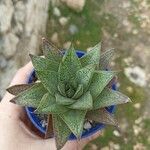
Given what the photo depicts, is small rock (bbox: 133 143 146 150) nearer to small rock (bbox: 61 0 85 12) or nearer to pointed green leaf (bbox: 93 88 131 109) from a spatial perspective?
small rock (bbox: 61 0 85 12)

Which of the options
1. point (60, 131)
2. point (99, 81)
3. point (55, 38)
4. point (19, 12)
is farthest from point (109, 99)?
point (55, 38)

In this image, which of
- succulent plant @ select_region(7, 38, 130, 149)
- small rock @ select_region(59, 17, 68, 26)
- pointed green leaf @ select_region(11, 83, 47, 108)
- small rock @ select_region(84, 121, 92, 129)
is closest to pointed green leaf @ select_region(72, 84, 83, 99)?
succulent plant @ select_region(7, 38, 130, 149)

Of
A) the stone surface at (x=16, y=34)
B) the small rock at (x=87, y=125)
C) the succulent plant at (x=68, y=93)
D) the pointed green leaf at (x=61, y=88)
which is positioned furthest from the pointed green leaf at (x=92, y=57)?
the stone surface at (x=16, y=34)

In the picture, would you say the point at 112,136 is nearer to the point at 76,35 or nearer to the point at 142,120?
the point at 142,120

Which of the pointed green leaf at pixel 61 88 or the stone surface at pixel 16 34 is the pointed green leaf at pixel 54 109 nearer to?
the pointed green leaf at pixel 61 88

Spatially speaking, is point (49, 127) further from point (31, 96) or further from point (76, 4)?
point (76, 4)
